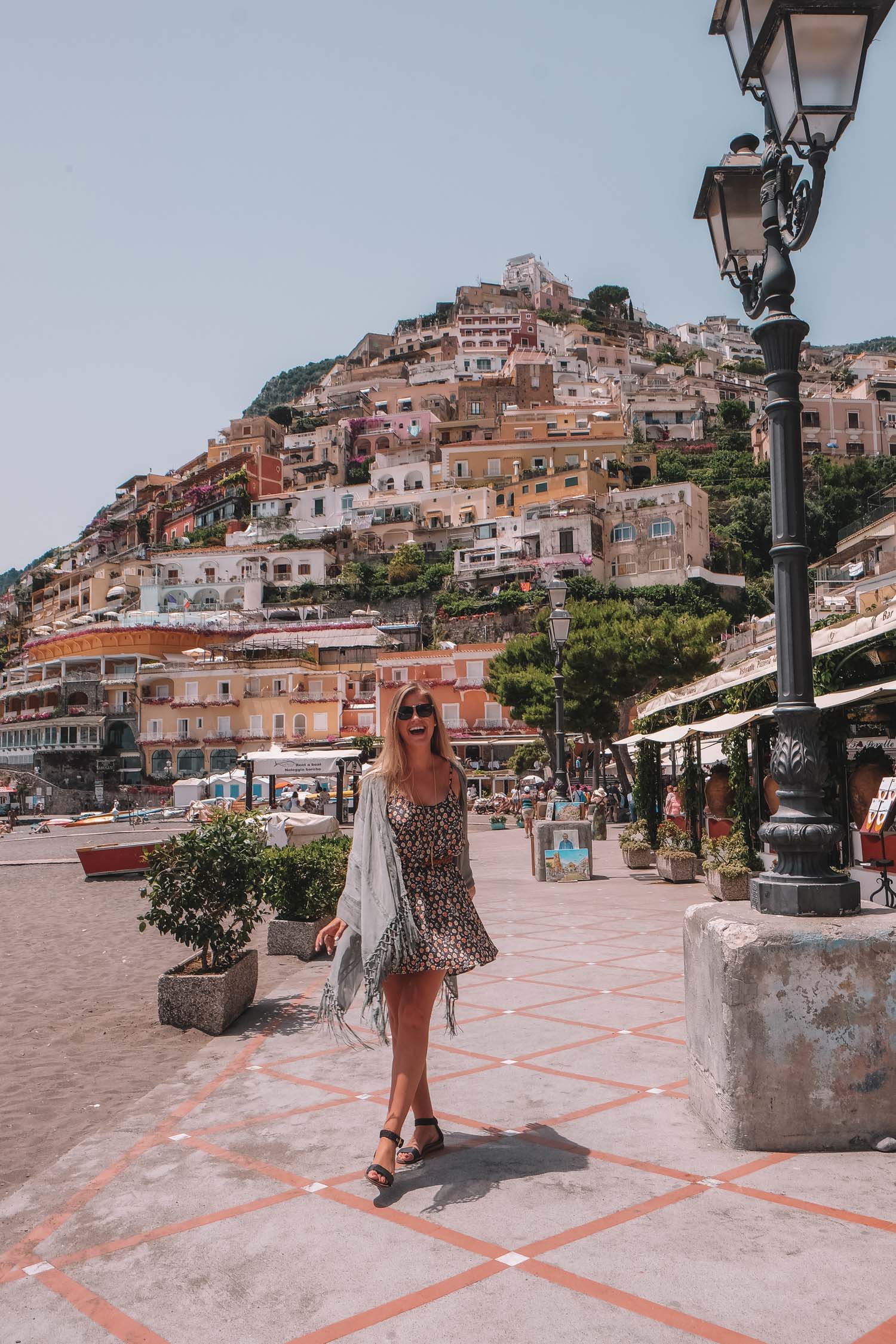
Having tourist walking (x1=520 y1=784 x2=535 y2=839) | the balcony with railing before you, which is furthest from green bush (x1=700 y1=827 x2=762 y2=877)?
the balcony with railing

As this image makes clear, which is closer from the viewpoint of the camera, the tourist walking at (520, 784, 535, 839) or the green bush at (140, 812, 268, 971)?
the green bush at (140, 812, 268, 971)

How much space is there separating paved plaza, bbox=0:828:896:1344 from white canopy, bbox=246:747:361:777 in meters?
→ 19.5

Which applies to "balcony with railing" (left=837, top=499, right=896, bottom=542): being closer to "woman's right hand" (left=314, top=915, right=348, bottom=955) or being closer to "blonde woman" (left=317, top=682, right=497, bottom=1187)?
"blonde woman" (left=317, top=682, right=497, bottom=1187)

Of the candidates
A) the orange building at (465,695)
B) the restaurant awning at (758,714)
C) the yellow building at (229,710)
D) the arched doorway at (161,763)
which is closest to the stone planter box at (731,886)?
the restaurant awning at (758,714)

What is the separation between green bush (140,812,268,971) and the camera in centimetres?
647

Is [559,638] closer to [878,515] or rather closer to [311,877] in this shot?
[311,877]

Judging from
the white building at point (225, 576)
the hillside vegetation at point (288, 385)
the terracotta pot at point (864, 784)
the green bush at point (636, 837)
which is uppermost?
the hillside vegetation at point (288, 385)

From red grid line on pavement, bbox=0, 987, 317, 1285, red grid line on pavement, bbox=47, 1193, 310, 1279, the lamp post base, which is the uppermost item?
the lamp post base

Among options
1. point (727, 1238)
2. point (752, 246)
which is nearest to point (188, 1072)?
point (727, 1238)

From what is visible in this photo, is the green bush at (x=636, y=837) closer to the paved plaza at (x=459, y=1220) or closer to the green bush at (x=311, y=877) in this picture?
the green bush at (x=311, y=877)

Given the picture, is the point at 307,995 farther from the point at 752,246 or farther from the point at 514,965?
the point at 752,246

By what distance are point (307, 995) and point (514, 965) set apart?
5.11ft

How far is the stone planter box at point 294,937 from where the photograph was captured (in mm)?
9195

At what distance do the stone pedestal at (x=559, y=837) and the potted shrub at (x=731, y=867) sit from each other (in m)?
2.62
